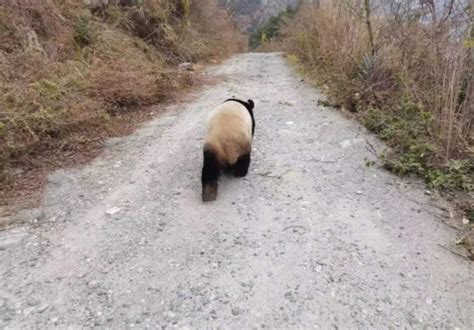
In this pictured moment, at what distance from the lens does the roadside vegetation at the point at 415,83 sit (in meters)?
3.64

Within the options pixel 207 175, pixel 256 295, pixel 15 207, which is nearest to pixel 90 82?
pixel 15 207

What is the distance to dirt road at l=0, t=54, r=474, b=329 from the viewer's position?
2.26 meters

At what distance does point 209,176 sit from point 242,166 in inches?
18.9

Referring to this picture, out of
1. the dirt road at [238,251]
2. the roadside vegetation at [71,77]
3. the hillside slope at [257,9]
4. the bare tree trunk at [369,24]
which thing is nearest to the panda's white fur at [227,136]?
the dirt road at [238,251]

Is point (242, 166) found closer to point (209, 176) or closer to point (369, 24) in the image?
point (209, 176)

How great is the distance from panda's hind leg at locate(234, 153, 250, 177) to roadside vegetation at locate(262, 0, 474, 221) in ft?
5.03

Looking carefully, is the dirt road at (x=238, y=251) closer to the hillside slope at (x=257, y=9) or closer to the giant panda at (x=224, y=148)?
the giant panda at (x=224, y=148)

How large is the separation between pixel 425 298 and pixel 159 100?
18.6ft

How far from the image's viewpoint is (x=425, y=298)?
7.66ft

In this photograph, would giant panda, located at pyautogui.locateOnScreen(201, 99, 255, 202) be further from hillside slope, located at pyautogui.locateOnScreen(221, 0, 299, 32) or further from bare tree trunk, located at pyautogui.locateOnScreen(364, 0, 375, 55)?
hillside slope, located at pyautogui.locateOnScreen(221, 0, 299, 32)

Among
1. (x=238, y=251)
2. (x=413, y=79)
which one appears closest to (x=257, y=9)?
(x=413, y=79)

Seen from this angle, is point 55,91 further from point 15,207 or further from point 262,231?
point 262,231

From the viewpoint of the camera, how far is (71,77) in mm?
5328

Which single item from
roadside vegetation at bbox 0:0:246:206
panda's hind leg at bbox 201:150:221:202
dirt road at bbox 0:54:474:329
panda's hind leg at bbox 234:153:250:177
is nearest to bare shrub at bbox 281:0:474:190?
dirt road at bbox 0:54:474:329
